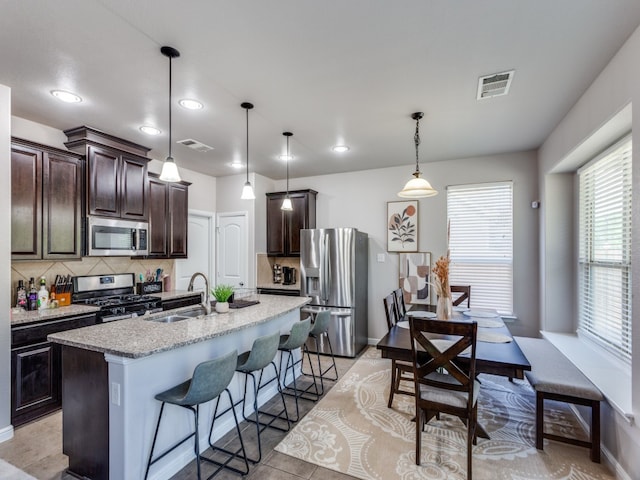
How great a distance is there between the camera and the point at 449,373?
7.09 feet

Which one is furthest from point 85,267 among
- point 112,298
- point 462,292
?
point 462,292

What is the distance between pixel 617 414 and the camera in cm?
208

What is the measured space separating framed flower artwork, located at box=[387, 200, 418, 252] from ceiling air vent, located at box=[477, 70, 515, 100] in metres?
2.25

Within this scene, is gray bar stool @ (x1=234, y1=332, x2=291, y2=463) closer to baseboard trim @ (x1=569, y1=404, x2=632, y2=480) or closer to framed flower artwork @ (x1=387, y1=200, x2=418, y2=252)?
baseboard trim @ (x1=569, y1=404, x2=632, y2=480)

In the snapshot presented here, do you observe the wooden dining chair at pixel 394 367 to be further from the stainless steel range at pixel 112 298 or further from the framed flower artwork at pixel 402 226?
the stainless steel range at pixel 112 298

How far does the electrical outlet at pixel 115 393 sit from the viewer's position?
1.83 m

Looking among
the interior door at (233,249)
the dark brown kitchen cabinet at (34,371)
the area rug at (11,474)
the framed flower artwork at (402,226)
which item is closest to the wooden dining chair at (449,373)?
the area rug at (11,474)

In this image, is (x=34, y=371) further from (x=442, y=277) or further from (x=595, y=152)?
(x=595, y=152)

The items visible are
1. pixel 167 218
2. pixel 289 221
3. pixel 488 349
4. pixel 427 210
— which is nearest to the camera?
pixel 488 349

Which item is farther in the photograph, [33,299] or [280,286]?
[280,286]

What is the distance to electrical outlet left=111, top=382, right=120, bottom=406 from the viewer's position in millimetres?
1826

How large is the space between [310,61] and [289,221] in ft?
10.7

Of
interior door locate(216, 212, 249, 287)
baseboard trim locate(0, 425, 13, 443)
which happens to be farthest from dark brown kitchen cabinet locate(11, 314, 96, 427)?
interior door locate(216, 212, 249, 287)

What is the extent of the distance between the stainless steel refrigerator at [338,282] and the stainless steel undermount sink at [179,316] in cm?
200
